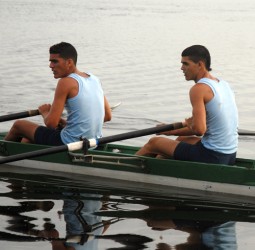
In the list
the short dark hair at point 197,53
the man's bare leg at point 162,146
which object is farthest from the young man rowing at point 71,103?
the short dark hair at point 197,53

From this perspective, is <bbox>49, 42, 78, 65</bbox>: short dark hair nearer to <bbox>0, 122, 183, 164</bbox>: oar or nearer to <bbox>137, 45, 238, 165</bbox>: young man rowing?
<bbox>0, 122, 183, 164</bbox>: oar

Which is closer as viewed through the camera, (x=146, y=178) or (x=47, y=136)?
(x=146, y=178)

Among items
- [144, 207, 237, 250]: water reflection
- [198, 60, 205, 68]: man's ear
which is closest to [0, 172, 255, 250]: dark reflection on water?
[144, 207, 237, 250]: water reflection

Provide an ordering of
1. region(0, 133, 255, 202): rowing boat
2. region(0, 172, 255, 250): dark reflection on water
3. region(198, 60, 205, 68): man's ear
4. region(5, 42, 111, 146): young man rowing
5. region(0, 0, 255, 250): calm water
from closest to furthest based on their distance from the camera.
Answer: region(0, 172, 255, 250): dark reflection on water → region(0, 0, 255, 250): calm water → region(198, 60, 205, 68): man's ear → region(0, 133, 255, 202): rowing boat → region(5, 42, 111, 146): young man rowing

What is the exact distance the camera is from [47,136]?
14.5 meters

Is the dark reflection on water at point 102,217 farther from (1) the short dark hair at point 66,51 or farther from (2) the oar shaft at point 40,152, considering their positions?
(1) the short dark hair at point 66,51

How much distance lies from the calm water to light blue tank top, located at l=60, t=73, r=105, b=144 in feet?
2.66

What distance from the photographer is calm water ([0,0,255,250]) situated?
12117 millimetres

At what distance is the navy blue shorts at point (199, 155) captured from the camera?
13.3 metres

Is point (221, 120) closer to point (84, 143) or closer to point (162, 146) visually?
point (162, 146)

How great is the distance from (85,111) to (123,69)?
53.8 ft

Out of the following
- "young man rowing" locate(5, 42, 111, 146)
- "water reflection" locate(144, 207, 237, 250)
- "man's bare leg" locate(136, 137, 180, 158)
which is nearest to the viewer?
"water reflection" locate(144, 207, 237, 250)

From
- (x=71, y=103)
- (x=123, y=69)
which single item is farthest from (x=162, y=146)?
(x=123, y=69)

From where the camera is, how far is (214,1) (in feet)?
255
